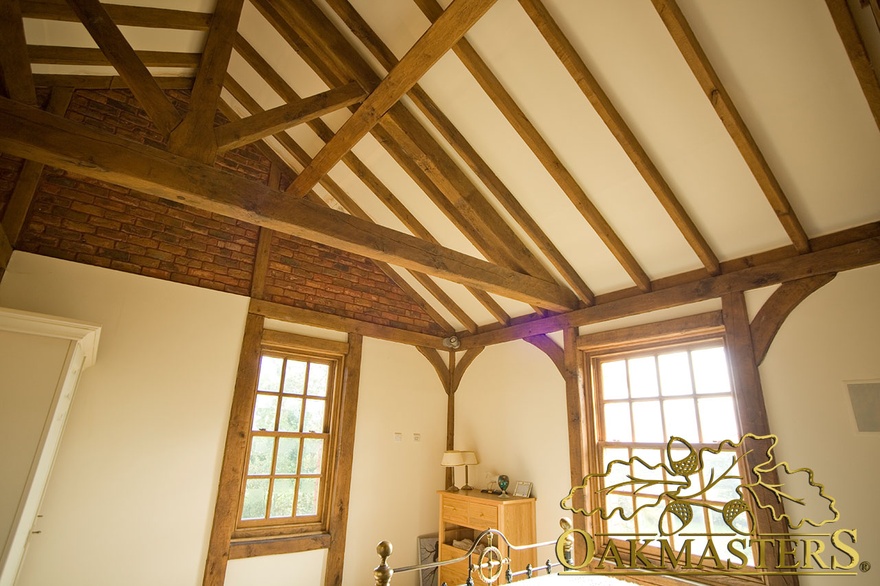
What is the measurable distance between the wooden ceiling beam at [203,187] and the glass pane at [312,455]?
263 cm

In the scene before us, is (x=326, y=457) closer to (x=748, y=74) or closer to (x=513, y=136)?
(x=513, y=136)

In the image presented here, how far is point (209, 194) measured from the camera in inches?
117

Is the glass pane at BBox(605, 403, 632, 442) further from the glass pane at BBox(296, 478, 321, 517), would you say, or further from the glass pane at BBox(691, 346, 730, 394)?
the glass pane at BBox(296, 478, 321, 517)

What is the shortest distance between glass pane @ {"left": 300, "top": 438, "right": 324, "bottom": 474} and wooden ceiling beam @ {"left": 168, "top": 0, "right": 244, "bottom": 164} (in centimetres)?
338

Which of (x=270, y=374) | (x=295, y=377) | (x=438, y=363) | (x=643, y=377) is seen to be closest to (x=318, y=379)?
(x=295, y=377)

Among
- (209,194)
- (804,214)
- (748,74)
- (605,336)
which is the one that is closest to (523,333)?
(605,336)

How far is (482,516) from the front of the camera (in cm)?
499

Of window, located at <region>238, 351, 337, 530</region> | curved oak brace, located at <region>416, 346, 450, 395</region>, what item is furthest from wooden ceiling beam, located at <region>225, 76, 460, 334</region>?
window, located at <region>238, 351, 337, 530</region>

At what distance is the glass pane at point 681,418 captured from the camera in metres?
4.05

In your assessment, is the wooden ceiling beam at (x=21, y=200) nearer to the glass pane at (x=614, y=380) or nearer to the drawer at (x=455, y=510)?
the drawer at (x=455, y=510)

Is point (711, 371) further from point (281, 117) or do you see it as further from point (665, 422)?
point (281, 117)

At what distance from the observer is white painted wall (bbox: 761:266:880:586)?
304 centimetres

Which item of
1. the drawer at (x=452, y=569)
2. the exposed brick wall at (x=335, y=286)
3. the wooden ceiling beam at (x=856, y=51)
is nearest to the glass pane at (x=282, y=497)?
the drawer at (x=452, y=569)

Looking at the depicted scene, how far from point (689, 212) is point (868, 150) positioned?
1.11 m
